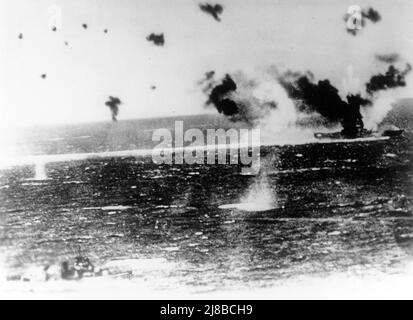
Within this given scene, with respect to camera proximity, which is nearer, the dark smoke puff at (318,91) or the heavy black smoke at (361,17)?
the heavy black smoke at (361,17)

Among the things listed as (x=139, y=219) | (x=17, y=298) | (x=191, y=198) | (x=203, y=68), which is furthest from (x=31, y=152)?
(x=17, y=298)

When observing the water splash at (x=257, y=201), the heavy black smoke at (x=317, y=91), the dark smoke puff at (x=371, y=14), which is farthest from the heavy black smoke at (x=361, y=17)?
the water splash at (x=257, y=201)

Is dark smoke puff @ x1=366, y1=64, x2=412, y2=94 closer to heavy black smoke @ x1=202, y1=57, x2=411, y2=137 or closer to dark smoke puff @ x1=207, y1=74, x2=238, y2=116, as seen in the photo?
heavy black smoke @ x1=202, y1=57, x2=411, y2=137

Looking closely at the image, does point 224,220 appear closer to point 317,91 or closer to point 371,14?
point 317,91

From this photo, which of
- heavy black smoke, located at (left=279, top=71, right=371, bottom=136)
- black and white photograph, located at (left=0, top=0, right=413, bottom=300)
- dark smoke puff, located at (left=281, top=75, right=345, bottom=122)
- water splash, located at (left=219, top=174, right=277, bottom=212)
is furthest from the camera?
water splash, located at (left=219, top=174, right=277, bottom=212)

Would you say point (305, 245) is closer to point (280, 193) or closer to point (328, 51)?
point (328, 51)

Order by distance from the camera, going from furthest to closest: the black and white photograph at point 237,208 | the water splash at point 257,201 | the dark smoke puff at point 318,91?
the water splash at point 257,201, the dark smoke puff at point 318,91, the black and white photograph at point 237,208

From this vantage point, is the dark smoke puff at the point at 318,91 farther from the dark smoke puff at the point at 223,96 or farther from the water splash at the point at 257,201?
the water splash at the point at 257,201

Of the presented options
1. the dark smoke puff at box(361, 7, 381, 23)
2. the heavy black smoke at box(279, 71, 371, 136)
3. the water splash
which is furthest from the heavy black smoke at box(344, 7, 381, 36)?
the water splash
